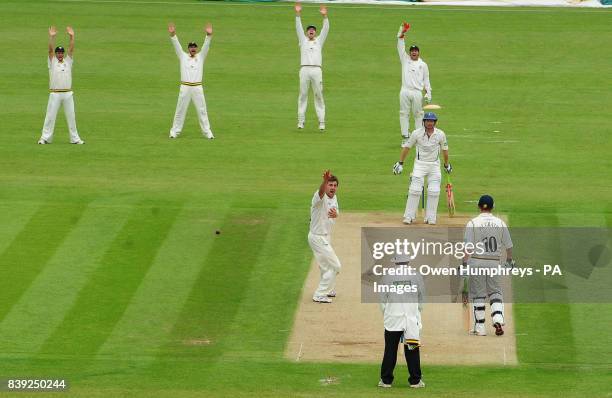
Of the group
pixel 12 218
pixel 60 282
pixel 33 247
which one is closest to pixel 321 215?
pixel 60 282

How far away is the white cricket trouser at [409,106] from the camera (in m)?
35.8

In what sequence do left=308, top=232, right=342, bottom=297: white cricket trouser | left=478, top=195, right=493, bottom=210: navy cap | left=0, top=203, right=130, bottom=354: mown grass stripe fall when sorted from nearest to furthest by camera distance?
1. left=478, top=195, right=493, bottom=210: navy cap
2. left=0, top=203, right=130, bottom=354: mown grass stripe
3. left=308, top=232, right=342, bottom=297: white cricket trouser

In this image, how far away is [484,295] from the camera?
2300cm

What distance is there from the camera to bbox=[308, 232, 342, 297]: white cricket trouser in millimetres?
24250

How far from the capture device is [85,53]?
49688 mm

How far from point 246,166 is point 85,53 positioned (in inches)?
688

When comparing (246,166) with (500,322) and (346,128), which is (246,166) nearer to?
(346,128)

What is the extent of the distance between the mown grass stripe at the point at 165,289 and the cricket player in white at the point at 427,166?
3.96 m

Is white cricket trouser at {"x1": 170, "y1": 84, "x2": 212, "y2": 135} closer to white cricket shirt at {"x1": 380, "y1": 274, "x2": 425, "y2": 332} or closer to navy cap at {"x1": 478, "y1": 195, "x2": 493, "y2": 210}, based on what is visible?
navy cap at {"x1": 478, "y1": 195, "x2": 493, "y2": 210}

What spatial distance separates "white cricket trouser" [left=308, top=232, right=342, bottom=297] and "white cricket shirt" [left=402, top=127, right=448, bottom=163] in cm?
492

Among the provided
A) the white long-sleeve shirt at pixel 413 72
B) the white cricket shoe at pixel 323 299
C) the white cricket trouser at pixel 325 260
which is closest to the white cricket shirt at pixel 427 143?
the white cricket trouser at pixel 325 260

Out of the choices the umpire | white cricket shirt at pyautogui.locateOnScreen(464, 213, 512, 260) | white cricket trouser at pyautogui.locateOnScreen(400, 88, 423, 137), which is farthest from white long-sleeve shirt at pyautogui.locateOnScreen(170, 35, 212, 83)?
the umpire

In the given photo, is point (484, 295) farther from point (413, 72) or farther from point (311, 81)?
point (311, 81)

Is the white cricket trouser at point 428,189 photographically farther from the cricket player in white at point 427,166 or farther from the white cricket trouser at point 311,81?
the white cricket trouser at point 311,81
